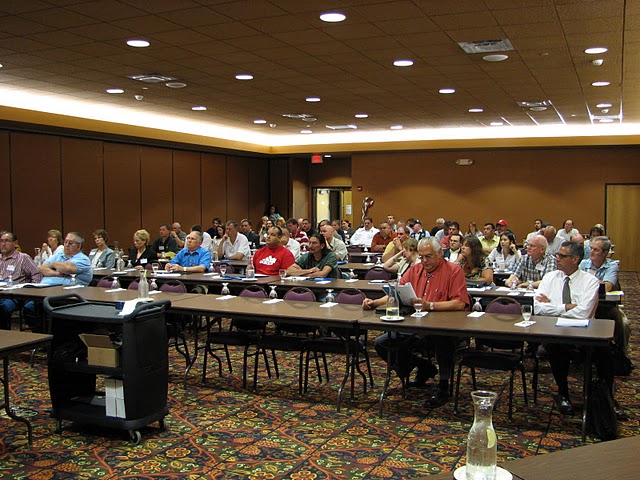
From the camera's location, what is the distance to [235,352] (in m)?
8.46

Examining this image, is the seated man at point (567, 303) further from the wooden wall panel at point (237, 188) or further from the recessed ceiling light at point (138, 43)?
the wooden wall panel at point (237, 188)

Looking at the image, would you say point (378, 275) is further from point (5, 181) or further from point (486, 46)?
point (5, 181)

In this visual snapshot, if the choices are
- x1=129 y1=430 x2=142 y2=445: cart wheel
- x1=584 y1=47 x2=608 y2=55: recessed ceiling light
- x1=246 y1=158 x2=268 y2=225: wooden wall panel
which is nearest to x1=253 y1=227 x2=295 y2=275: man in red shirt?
x1=129 y1=430 x2=142 y2=445: cart wheel

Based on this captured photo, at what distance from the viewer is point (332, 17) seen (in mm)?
6891

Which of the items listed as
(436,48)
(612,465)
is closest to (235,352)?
(436,48)

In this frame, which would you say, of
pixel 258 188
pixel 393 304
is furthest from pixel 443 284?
pixel 258 188

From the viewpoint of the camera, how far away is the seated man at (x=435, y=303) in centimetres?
616

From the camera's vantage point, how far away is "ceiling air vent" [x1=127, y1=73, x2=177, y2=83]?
33.3 ft

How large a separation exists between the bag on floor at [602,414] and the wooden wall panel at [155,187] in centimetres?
1306

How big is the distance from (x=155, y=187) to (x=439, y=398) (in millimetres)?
12244

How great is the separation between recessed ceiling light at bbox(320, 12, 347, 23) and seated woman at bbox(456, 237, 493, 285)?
2.88 metres

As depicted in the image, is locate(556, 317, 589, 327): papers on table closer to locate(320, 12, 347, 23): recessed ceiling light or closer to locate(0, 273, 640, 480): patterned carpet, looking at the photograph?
locate(0, 273, 640, 480): patterned carpet

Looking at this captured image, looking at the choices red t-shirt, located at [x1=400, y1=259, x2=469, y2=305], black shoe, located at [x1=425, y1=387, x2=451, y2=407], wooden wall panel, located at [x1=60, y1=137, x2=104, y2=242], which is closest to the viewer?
black shoe, located at [x1=425, y1=387, x2=451, y2=407]

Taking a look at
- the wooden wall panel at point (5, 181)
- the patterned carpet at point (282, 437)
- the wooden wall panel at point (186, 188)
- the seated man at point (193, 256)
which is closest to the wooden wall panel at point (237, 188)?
the wooden wall panel at point (186, 188)
